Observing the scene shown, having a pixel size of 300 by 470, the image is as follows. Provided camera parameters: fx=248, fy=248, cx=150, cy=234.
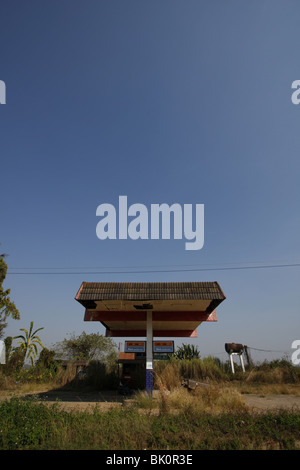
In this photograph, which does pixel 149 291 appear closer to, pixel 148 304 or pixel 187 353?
pixel 148 304

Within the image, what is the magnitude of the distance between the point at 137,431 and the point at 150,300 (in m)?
5.41

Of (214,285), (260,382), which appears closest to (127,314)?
(214,285)

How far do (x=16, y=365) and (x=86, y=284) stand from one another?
15.0 metres

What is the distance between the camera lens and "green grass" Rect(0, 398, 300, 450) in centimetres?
444

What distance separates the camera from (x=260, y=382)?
1809 centimetres

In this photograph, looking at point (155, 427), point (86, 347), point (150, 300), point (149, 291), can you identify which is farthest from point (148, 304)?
point (86, 347)

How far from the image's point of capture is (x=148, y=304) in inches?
447

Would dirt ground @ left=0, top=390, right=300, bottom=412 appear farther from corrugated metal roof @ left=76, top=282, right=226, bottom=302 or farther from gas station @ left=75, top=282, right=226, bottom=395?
corrugated metal roof @ left=76, top=282, right=226, bottom=302

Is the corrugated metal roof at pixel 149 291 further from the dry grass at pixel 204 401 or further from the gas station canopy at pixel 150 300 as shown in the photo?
the dry grass at pixel 204 401

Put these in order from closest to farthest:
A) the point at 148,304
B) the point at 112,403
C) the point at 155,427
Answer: the point at 155,427 < the point at 112,403 < the point at 148,304

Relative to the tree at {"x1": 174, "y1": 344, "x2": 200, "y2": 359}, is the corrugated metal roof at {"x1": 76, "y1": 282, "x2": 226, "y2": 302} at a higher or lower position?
higher

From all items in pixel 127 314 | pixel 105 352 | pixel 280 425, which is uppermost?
pixel 127 314

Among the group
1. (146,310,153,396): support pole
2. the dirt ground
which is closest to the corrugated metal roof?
(146,310,153,396): support pole
